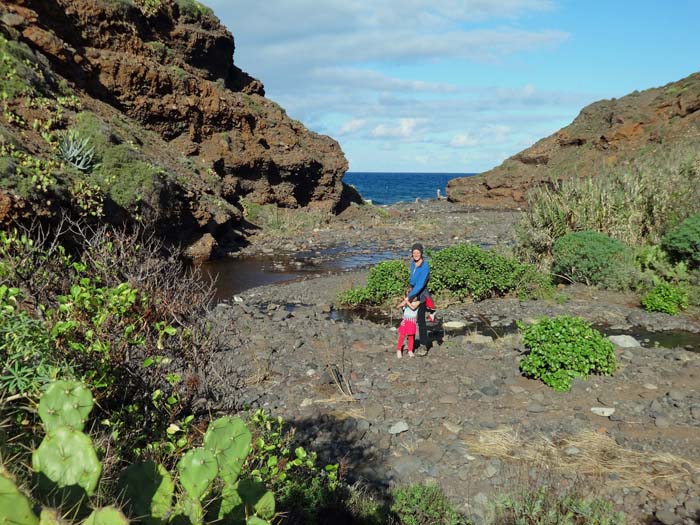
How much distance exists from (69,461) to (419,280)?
694 centimetres

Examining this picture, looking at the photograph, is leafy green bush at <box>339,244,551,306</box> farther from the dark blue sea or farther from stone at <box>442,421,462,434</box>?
the dark blue sea

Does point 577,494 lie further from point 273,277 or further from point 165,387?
point 273,277

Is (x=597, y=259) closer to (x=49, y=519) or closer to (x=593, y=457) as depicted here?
(x=593, y=457)

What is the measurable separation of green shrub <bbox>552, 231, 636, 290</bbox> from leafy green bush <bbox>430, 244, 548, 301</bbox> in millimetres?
1045

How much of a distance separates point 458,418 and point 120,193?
12.8 meters

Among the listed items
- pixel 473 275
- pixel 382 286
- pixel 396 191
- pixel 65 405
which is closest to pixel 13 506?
pixel 65 405

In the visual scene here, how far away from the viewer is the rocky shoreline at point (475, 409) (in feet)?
17.3

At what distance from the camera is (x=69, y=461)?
99.3 inches

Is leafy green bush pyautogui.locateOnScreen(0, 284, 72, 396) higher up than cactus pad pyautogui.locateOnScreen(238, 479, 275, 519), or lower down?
higher up

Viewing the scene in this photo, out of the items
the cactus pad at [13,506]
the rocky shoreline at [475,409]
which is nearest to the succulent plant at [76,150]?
the rocky shoreline at [475,409]

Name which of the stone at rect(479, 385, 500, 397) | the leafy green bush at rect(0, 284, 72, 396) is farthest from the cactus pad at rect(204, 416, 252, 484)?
the stone at rect(479, 385, 500, 397)

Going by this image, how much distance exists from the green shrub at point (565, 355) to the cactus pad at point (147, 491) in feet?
19.7

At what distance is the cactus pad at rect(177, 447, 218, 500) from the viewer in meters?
2.90

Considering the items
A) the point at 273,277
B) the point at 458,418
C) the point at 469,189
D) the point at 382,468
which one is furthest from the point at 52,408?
the point at 469,189
